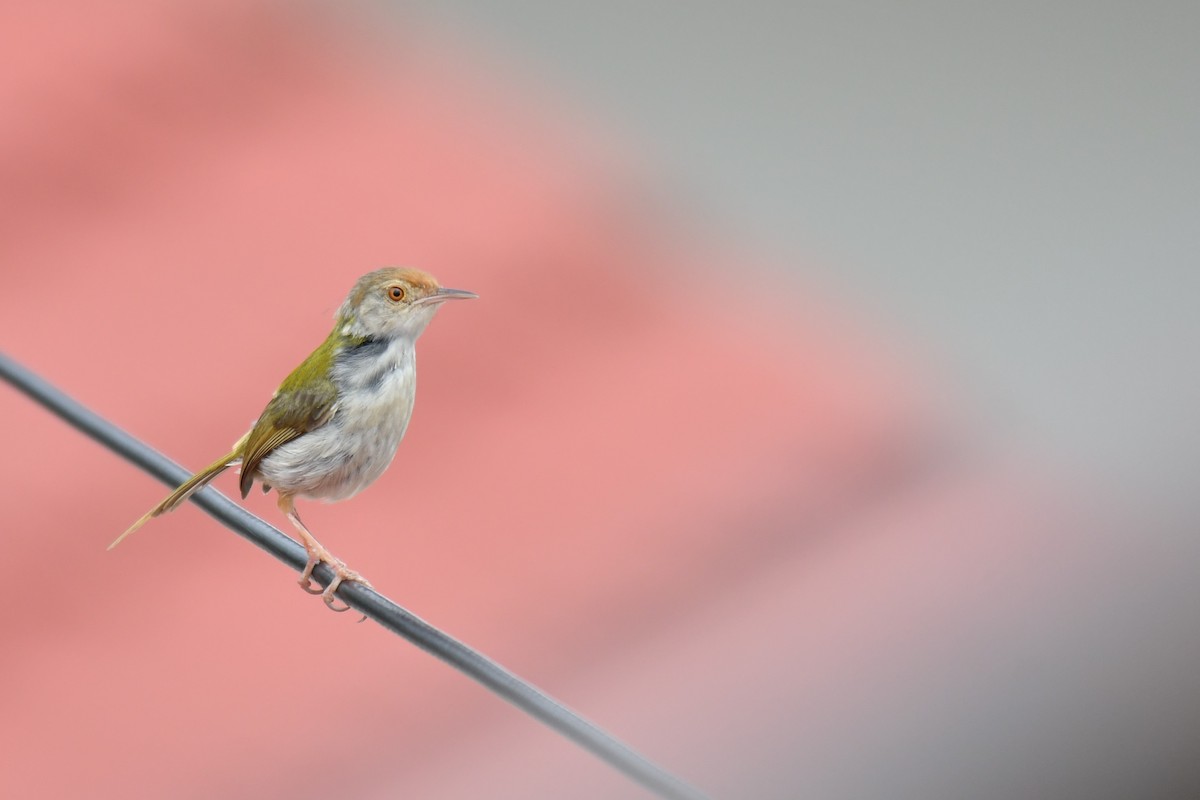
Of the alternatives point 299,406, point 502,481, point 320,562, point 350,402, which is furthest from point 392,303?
point 502,481

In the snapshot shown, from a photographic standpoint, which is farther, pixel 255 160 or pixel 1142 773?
pixel 255 160

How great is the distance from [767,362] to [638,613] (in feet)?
6.81

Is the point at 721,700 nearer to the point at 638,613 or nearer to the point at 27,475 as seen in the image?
the point at 638,613

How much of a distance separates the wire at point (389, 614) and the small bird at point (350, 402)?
0.20ft

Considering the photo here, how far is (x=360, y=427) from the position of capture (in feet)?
6.28

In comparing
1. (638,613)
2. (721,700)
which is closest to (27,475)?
(638,613)

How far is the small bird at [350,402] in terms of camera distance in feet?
6.09

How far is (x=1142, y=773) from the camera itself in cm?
155

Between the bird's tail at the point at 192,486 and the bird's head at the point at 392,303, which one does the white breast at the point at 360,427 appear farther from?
the bird's tail at the point at 192,486

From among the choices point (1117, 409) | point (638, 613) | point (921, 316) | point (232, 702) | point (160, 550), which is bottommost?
point (232, 702)

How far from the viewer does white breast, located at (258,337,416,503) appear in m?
1.87

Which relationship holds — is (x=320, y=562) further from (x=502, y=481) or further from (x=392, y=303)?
(x=502, y=481)

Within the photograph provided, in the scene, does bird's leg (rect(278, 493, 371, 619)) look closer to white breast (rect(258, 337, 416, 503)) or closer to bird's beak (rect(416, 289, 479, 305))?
white breast (rect(258, 337, 416, 503))

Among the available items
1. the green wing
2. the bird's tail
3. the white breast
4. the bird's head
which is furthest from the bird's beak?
the bird's tail
